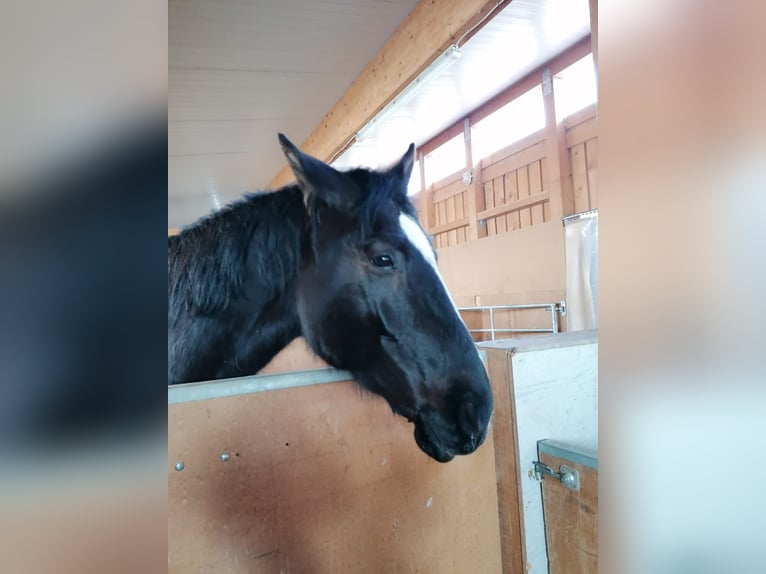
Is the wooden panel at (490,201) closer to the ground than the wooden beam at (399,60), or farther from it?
closer to the ground

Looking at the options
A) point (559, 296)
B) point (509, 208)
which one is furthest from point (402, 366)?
point (509, 208)

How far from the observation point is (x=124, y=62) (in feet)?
0.50

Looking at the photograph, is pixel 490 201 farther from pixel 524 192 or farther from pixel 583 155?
pixel 583 155

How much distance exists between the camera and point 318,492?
0.63 metres

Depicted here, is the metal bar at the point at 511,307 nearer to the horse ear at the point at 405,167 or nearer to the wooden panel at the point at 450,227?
the wooden panel at the point at 450,227

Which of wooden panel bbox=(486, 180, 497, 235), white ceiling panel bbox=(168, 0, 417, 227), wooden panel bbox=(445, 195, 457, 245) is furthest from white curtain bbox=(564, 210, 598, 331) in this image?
white ceiling panel bbox=(168, 0, 417, 227)

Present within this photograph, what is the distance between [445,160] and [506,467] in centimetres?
366

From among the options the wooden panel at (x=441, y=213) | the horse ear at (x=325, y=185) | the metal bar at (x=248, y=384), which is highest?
the wooden panel at (x=441, y=213)

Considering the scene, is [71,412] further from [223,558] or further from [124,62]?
[223,558]

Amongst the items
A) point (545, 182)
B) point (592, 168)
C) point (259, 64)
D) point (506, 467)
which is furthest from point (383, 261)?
point (545, 182)

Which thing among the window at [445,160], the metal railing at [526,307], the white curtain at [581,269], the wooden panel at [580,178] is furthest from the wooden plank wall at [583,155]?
the window at [445,160]

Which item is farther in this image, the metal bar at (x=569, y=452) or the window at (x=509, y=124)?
the window at (x=509, y=124)

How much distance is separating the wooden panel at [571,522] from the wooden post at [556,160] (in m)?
2.36

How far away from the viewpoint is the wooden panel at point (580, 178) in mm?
2662
